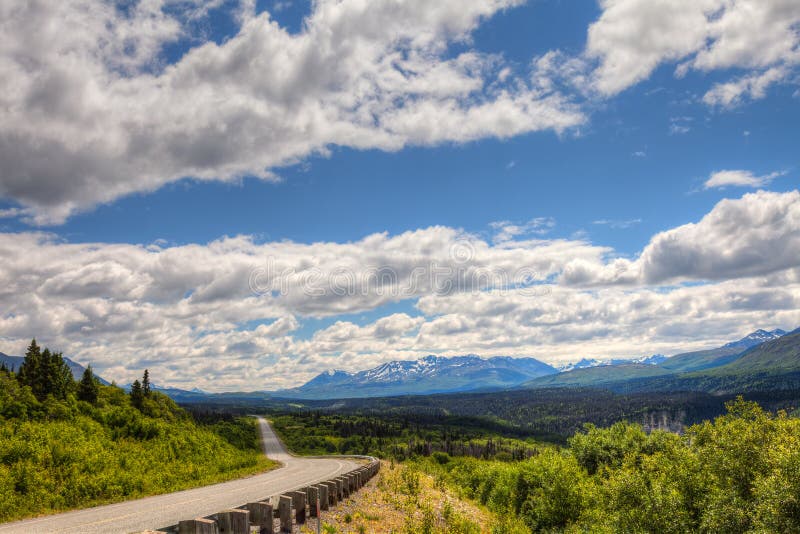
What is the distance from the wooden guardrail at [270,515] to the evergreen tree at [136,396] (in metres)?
45.2

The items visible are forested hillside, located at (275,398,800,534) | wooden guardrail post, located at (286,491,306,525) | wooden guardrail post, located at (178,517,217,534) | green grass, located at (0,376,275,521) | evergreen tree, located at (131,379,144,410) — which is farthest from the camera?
evergreen tree, located at (131,379,144,410)

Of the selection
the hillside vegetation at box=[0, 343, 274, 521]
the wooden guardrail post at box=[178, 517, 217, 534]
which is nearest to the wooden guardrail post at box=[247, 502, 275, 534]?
the wooden guardrail post at box=[178, 517, 217, 534]

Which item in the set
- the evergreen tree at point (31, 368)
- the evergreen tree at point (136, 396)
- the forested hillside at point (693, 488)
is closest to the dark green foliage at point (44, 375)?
the evergreen tree at point (31, 368)

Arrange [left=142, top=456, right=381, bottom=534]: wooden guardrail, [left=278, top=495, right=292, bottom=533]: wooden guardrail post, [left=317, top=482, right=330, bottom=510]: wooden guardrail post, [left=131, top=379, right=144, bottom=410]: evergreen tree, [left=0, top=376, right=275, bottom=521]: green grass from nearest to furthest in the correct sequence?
[left=142, top=456, right=381, bottom=534]: wooden guardrail, [left=278, top=495, right=292, bottom=533]: wooden guardrail post, [left=317, top=482, right=330, bottom=510]: wooden guardrail post, [left=0, top=376, right=275, bottom=521]: green grass, [left=131, top=379, right=144, bottom=410]: evergreen tree

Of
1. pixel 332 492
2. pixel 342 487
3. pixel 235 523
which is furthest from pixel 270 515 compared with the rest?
pixel 342 487

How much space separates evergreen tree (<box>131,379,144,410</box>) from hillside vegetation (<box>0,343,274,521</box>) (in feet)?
0.40

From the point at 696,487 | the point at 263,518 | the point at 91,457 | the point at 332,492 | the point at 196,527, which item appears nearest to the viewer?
the point at 196,527

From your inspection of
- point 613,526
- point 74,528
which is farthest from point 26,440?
point 613,526

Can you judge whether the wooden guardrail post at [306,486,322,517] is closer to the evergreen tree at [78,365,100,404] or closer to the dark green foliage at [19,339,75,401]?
the dark green foliage at [19,339,75,401]

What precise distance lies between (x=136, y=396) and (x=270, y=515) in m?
58.3

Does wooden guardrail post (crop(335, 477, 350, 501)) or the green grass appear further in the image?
the green grass

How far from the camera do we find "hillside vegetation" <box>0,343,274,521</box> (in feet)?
87.8

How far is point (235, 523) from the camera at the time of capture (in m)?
11.7

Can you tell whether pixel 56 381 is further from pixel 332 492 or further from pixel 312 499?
pixel 312 499
